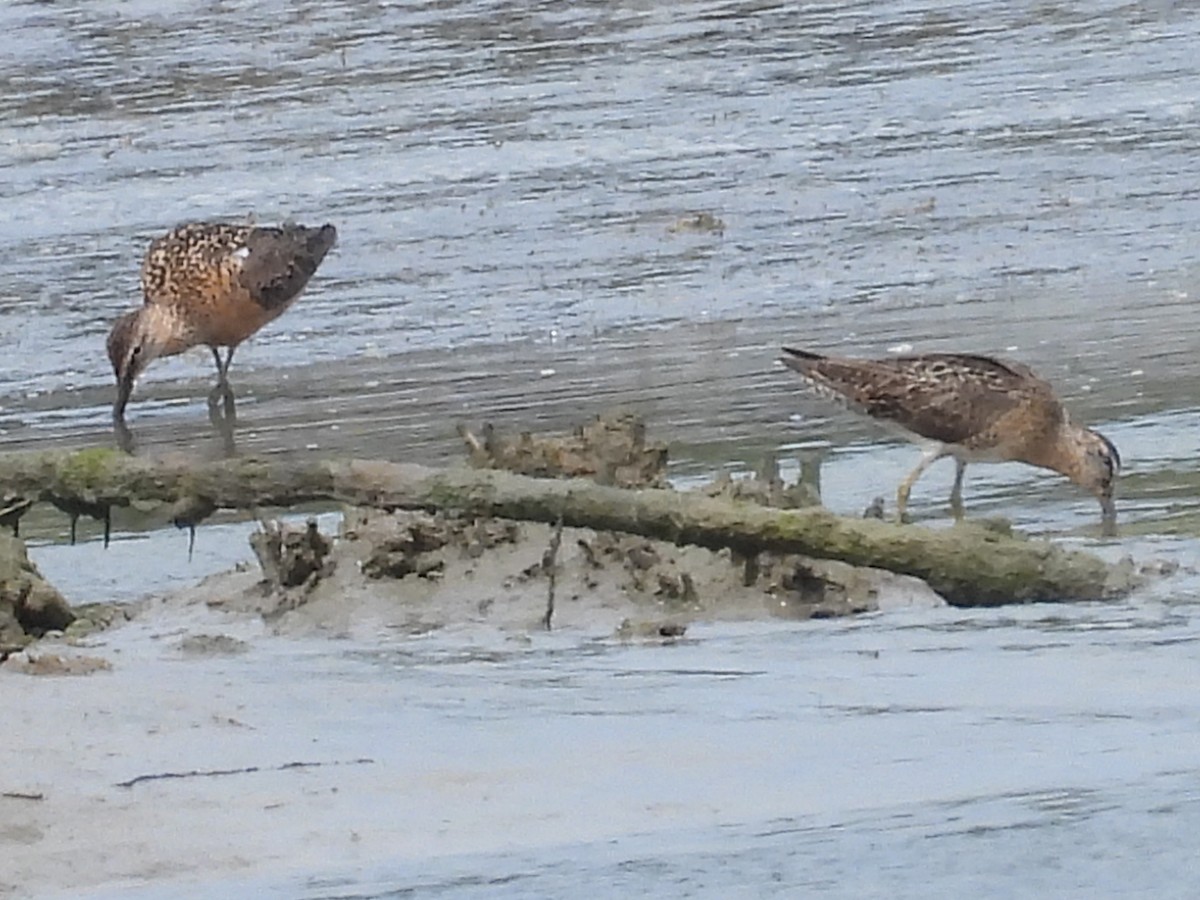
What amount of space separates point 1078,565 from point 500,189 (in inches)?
325

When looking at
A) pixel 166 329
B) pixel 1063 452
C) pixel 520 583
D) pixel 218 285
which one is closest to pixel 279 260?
pixel 218 285

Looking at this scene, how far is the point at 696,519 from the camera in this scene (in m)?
7.38

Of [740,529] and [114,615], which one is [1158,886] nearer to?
[740,529]

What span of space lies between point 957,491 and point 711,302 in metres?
2.85

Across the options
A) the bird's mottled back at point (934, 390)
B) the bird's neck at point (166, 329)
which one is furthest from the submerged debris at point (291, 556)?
the bird's neck at point (166, 329)

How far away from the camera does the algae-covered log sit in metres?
7.34

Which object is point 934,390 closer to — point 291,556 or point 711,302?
point 711,302

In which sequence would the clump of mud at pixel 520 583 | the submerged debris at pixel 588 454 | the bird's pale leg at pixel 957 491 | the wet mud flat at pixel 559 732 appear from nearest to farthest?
1. the wet mud flat at pixel 559 732
2. the clump of mud at pixel 520 583
3. the submerged debris at pixel 588 454
4. the bird's pale leg at pixel 957 491

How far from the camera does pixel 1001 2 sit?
70.2 feet

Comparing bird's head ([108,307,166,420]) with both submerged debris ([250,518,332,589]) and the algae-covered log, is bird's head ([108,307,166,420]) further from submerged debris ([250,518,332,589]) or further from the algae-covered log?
the algae-covered log

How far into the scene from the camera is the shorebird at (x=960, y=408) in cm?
951

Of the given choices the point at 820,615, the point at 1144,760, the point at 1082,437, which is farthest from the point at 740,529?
the point at 1082,437

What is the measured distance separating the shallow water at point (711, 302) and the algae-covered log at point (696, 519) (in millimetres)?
124

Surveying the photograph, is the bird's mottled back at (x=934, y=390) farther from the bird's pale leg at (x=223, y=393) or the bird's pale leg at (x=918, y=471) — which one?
the bird's pale leg at (x=223, y=393)
